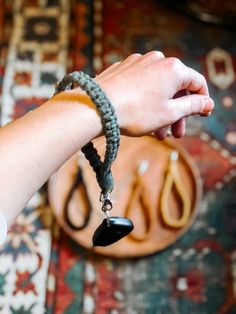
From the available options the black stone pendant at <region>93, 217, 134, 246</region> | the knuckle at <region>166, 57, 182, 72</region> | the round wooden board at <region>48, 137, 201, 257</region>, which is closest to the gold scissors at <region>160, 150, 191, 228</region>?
the round wooden board at <region>48, 137, 201, 257</region>

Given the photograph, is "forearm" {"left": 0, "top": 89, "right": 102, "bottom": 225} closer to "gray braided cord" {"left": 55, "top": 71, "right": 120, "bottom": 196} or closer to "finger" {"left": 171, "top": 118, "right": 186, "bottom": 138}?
"gray braided cord" {"left": 55, "top": 71, "right": 120, "bottom": 196}

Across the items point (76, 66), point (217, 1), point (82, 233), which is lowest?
point (82, 233)

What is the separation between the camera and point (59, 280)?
40.2 inches

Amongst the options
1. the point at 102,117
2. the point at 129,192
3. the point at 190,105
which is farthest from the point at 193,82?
the point at 129,192

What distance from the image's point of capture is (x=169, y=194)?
3.53 ft

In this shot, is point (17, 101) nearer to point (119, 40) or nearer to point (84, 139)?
point (119, 40)

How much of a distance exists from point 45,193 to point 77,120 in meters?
0.63

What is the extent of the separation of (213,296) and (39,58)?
76 cm

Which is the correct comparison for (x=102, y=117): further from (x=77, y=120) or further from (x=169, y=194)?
(x=169, y=194)

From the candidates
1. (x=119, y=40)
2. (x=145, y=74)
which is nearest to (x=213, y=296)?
(x=145, y=74)

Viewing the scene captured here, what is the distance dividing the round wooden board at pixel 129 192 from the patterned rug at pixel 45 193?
0.13 feet

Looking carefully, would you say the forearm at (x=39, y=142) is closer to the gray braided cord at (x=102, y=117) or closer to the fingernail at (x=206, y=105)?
the gray braided cord at (x=102, y=117)

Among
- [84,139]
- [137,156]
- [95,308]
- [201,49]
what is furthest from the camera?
[201,49]

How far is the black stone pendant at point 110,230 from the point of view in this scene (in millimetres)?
624
